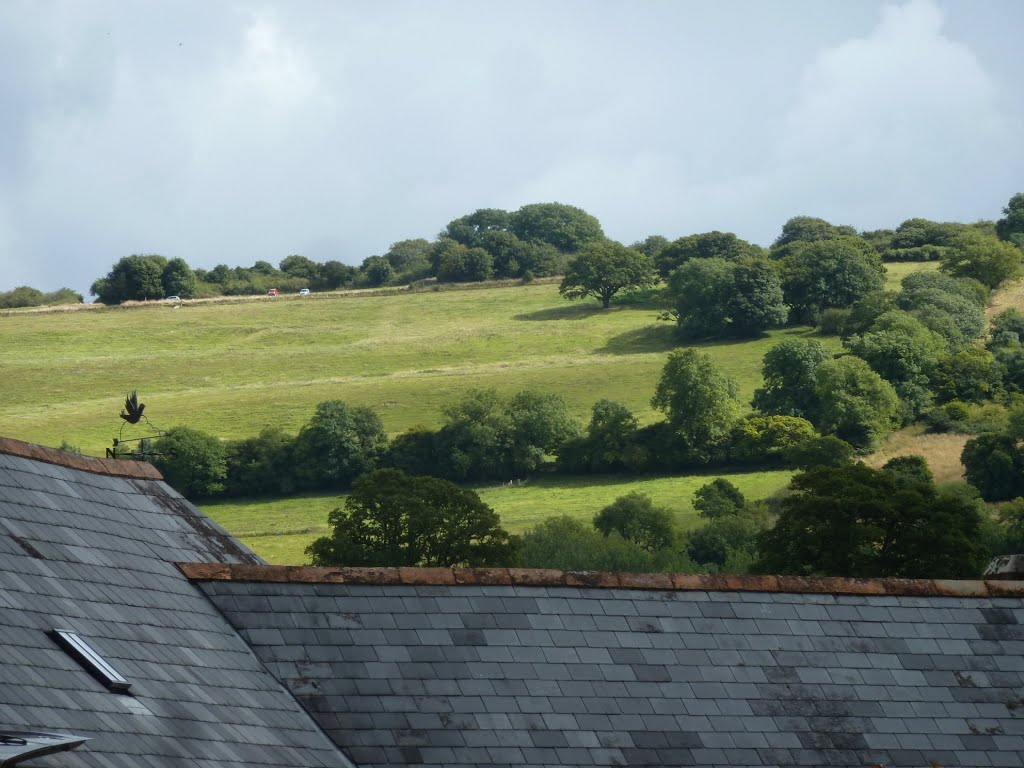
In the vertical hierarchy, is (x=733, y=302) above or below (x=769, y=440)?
above

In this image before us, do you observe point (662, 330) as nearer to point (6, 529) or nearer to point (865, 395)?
point (865, 395)

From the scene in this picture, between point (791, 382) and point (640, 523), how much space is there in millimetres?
36378

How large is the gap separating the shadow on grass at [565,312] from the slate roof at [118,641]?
13540 cm

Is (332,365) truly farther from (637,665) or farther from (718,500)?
(637,665)

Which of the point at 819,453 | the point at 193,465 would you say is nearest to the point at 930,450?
the point at 819,453

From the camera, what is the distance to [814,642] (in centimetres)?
2014

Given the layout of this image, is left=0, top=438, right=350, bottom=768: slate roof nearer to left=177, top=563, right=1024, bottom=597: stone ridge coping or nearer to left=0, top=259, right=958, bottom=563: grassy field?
left=177, top=563, right=1024, bottom=597: stone ridge coping

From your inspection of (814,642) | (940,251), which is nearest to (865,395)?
(940,251)

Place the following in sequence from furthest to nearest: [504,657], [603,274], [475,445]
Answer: [603,274] → [475,445] → [504,657]

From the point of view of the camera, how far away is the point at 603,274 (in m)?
166

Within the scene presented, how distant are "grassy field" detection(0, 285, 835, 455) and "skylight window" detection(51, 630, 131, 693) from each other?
91.9 m

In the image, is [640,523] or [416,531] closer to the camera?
[416,531]

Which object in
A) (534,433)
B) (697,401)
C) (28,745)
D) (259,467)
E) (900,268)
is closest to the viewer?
(28,745)

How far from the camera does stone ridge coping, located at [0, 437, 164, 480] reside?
21.5m
